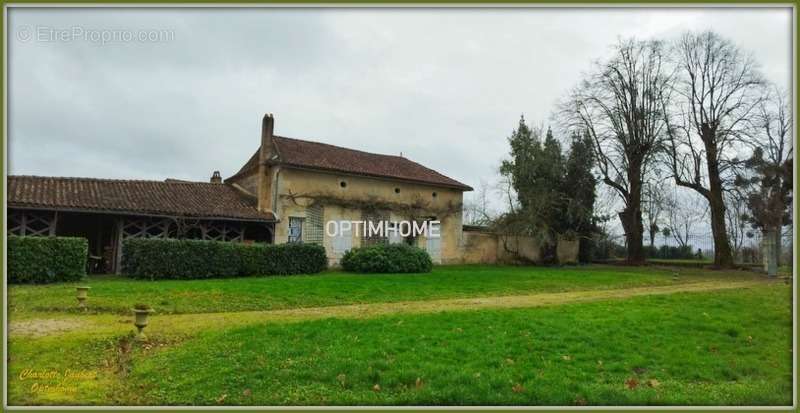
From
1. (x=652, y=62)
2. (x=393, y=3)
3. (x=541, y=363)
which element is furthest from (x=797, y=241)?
(x=652, y=62)

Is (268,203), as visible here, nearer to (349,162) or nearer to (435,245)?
(349,162)

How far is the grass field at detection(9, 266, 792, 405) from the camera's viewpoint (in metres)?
5.42

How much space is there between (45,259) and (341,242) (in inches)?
443

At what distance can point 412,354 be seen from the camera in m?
6.64

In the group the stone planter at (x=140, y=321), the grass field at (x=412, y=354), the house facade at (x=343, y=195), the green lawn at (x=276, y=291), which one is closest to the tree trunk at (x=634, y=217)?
the house facade at (x=343, y=195)

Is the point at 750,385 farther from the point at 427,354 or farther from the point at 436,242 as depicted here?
the point at 436,242

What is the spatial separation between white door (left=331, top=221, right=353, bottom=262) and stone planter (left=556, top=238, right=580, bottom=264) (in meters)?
12.2

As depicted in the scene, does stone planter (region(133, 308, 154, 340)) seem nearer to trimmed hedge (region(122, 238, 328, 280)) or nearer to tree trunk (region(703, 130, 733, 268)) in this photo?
trimmed hedge (region(122, 238, 328, 280))

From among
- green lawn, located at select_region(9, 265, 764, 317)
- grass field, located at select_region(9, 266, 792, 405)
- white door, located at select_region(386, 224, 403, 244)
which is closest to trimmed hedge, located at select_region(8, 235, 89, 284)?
green lawn, located at select_region(9, 265, 764, 317)

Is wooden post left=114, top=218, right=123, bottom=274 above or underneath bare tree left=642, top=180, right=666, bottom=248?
underneath

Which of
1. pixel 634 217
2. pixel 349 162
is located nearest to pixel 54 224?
pixel 349 162

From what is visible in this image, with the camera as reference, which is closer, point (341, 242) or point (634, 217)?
point (341, 242)

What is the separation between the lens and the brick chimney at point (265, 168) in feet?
71.6

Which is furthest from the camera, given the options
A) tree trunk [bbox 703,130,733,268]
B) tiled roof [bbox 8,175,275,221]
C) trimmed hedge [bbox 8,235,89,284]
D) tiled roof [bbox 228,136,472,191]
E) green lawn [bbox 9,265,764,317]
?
tree trunk [bbox 703,130,733,268]
